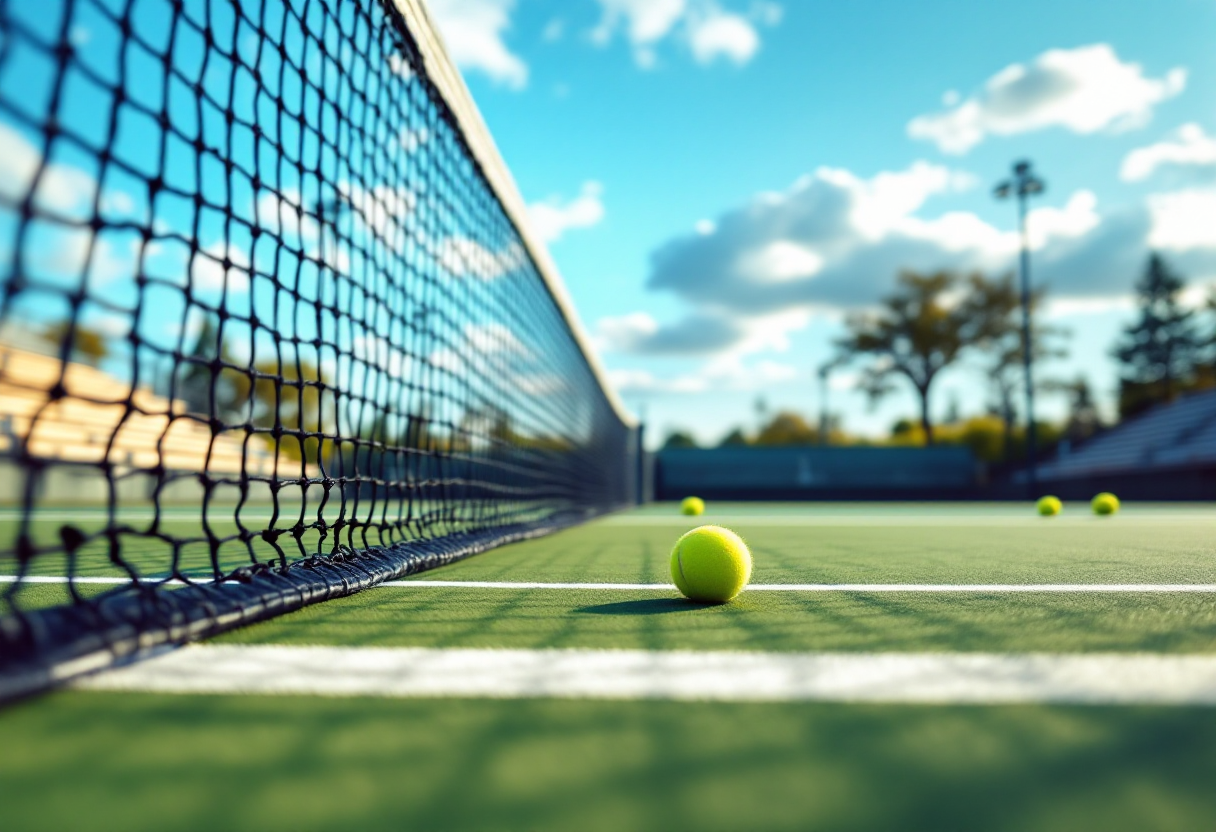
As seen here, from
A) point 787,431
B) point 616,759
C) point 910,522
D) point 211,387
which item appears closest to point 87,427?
point 910,522

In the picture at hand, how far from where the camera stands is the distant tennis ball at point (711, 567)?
6.75 feet

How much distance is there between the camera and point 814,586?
242 centimetres

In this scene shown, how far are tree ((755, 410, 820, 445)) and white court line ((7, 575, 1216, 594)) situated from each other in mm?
49670

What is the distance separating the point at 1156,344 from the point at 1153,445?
26061 mm

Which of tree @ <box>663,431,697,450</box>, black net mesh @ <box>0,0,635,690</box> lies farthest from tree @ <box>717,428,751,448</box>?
black net mesh @ <box>0,0,635,690</box>

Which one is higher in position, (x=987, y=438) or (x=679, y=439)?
(x=679, y=439)

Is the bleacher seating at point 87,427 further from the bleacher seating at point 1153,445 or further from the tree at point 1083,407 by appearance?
the tree at point 1083,407

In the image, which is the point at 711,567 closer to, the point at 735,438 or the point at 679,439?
the point at 735,438

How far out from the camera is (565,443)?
8672 millimetres

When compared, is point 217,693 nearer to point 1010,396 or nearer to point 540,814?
point 540,814

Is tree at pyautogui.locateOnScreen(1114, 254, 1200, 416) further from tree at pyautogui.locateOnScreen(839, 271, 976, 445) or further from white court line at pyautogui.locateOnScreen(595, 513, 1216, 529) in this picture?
white court line at pyautogui.locateOnScreen(595, 513, 1216, 529)

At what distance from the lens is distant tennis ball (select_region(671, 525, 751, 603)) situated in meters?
2.06

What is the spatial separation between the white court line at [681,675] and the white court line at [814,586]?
904 millimetres

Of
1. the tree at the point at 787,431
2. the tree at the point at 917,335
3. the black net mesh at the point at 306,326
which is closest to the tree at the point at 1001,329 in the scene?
the tree at the point at 917,335
